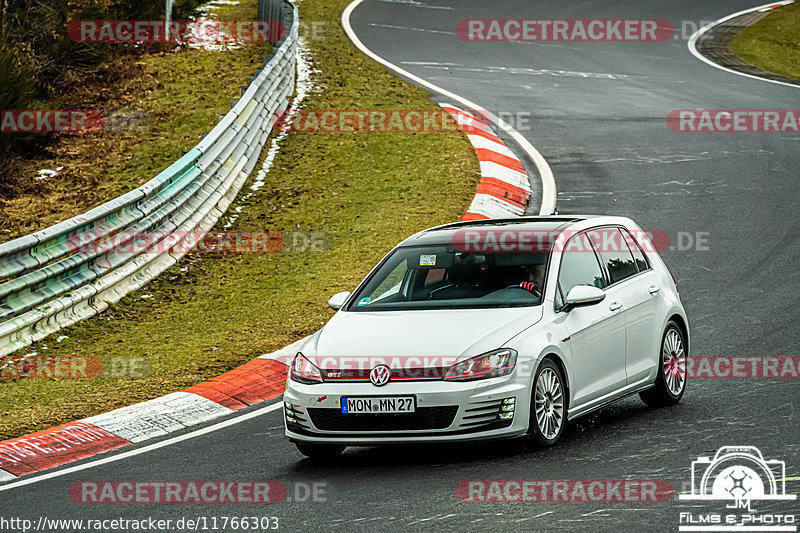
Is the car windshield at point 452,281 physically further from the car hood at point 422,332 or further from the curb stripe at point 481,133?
the curb stripe at point 481,133

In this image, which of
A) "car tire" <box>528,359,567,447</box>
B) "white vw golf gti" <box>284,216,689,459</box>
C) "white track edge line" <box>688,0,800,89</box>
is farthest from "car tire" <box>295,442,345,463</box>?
"white track edge line" <box>688,0,800,89</box>

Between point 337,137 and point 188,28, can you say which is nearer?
point 337,137

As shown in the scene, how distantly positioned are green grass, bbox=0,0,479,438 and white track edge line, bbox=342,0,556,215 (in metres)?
0.86

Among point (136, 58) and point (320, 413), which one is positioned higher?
point (136, 58)

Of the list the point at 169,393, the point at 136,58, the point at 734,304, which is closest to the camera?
the point at 169,393

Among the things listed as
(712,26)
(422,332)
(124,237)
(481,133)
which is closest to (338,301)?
(422,332)

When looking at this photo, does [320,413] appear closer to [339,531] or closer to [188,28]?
[339,531]

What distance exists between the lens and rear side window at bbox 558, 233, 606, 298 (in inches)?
342

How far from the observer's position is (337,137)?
63.6 feet

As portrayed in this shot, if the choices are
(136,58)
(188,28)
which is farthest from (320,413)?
(188,28)

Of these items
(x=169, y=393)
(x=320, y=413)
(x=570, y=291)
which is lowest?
(x=169, y=393)

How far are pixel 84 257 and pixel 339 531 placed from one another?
6.95 m

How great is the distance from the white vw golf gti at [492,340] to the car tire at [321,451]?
0.01m

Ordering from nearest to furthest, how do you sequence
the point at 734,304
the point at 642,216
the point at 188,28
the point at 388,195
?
the point at 734,304
the point at 642,216
the point at 388,195
the point at 188,28
